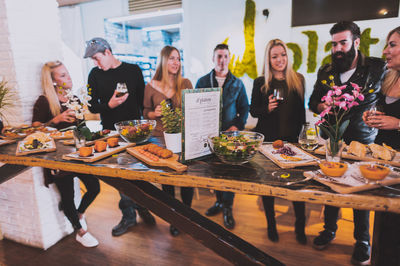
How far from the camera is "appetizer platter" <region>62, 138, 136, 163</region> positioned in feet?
4.69

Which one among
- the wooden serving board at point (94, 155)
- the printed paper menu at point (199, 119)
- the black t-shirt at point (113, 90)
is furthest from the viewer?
the black t-shirt at point (113, 90)

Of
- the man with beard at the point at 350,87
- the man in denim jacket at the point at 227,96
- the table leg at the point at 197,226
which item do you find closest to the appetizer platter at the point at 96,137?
the table leg at the point at 197,226

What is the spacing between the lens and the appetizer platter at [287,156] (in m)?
1.28

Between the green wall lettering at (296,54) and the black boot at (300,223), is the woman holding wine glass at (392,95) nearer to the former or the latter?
the black boot at (300,223)

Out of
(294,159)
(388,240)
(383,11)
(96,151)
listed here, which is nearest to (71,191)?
(96,151)

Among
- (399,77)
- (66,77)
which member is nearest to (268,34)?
(399,77)

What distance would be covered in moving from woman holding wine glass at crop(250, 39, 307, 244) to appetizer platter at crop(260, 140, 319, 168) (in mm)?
768

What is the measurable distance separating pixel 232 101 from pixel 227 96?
0.07 m

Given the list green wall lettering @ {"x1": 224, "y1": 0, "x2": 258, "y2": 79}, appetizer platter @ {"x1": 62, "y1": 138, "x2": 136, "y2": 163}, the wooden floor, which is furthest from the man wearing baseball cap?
green wall lettering @ {"x1": 224, "y1": 0, "x2": 258, "y2": 79}

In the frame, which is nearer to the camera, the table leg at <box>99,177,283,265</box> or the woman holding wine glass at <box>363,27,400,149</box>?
the table leg at <box>99,177,283,265</box>

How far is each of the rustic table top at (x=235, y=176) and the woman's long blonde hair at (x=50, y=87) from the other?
0.85 metres

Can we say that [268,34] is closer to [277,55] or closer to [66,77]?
[277,55]

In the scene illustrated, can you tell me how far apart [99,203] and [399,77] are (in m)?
3.11

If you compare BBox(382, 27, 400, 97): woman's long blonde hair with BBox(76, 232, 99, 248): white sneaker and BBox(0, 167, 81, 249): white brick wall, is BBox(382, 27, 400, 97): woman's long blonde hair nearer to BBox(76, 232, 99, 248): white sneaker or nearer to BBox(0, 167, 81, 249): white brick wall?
BBox(76, 232, 99, 248): white sneaker
